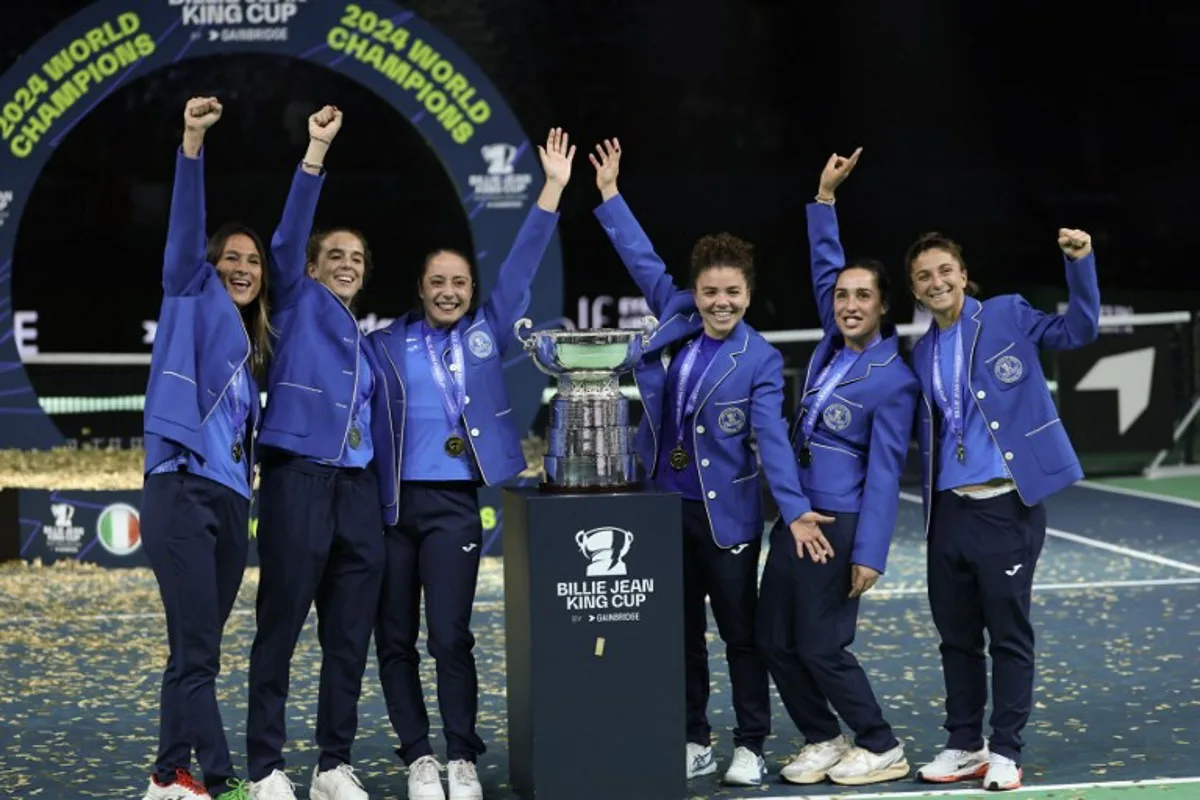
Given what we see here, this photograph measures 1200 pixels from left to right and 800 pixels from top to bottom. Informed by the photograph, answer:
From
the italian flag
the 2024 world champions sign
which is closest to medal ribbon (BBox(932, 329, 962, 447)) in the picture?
the 2024 world champions sign

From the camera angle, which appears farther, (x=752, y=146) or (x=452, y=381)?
(x=752, y=146)

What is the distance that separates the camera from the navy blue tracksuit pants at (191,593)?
4879 millimetres

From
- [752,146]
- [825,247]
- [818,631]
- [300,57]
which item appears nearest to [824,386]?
[825,247]

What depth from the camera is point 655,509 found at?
4961mm

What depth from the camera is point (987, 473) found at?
5.21 m

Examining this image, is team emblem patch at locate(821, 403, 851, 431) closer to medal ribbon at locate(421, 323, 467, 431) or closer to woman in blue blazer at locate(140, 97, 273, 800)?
medal ribbon at locate(421, 323, 467, 431)

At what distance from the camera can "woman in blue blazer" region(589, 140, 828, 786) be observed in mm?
5309

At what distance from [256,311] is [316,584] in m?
0.73

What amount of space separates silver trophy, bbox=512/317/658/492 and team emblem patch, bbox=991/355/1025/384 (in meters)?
0.97

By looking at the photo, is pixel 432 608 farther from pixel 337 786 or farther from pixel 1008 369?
pixel 1008 369

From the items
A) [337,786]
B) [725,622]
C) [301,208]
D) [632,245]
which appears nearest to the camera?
[301,208]

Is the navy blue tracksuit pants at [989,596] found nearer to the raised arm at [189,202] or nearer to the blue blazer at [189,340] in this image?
the blue blazer at [189,340]

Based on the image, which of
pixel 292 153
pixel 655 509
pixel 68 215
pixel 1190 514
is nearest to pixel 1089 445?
pixel 1190 514

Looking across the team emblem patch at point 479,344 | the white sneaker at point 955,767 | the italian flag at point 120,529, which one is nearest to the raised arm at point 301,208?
the team emblem patch at point 479,344
